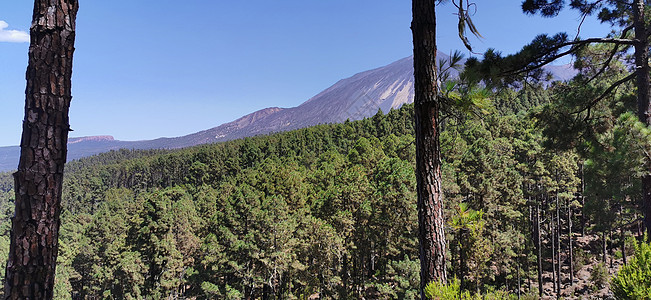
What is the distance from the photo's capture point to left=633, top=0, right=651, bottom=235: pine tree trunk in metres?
5.07

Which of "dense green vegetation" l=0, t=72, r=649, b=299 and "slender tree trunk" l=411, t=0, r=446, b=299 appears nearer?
"slender tree trunk" l=411, t=0, r=446, b=299

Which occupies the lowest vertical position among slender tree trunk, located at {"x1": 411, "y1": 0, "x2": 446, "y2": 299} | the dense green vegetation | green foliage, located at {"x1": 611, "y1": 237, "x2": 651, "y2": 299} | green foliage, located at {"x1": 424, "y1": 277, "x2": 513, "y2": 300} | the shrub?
the shrub

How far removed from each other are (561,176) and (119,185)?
100451 mm

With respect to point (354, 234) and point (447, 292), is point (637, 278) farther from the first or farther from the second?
point (354, 234)

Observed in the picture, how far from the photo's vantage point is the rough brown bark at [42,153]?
1.97 m

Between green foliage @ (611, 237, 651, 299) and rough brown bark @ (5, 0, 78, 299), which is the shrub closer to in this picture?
green foliage @ (611, 237, 651, 299)

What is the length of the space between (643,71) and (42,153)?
7601 mm

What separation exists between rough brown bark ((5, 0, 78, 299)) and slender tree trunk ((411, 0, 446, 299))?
2.87 m

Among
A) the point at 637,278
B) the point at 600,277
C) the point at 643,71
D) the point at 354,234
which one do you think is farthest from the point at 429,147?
the point at 600,277

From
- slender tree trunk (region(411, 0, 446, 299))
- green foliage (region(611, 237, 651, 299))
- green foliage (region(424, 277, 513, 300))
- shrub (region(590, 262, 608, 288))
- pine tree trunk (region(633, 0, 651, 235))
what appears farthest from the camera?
shrub (region(590, 262, 608, 288))

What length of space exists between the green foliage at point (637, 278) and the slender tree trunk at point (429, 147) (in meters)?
2.29

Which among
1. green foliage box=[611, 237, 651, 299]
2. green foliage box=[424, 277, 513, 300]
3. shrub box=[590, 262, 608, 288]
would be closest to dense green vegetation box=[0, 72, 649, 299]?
shrub box=[590, 262, 608, 288]

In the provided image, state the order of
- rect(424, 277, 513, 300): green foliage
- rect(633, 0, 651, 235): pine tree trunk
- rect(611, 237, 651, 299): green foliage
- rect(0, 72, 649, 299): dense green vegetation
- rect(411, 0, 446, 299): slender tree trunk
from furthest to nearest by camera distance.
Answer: rect(0, 72, 649, 299): dense green vegetation, rect(633, 0, 651, 235): pine tree trunk, rect(611, 237, 651, 299): green foliage, rect(411, 0, 446, 299): slender tree trunk, rect(424, 277, 513, 300): green foliage

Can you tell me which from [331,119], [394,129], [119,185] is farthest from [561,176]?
[331,119]
